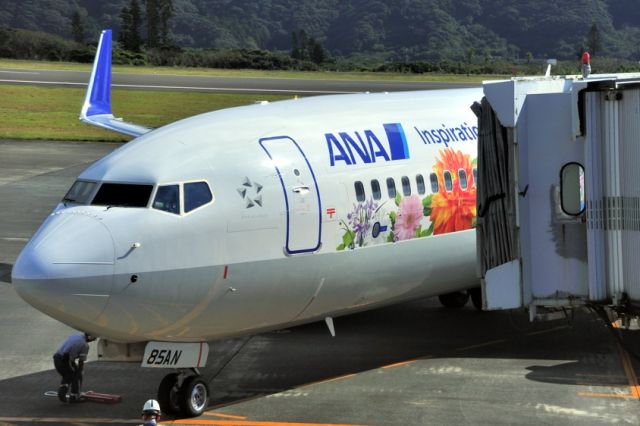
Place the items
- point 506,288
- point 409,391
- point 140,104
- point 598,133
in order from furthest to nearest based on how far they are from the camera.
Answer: point 140,104, point 409,391, point 506,288, point 598,133

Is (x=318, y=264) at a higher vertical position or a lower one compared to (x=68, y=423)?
higher

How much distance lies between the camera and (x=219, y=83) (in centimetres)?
8869

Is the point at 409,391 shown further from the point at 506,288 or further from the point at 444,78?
the point at 444,78

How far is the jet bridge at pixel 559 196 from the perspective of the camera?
47.0ft

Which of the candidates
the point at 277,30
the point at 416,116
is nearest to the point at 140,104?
the point at 416,116

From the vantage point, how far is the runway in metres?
83.1

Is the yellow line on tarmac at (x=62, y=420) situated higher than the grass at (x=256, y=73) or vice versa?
the grass at (x=256, y=73)

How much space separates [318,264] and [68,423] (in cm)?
457

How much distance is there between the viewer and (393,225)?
1967 centimetres

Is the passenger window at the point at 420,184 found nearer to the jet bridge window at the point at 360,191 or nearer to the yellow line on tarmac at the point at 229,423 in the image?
the jet bridge window at the point at 360,191

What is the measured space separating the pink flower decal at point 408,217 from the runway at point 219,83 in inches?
2366

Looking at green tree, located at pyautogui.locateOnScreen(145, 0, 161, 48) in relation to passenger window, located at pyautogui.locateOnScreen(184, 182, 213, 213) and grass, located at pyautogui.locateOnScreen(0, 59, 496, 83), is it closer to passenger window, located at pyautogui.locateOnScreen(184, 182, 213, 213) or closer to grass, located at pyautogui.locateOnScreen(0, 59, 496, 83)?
grass, located at pyautogui.locateOnScreen(0, 59, 496, 83)

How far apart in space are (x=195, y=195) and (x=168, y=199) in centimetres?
43

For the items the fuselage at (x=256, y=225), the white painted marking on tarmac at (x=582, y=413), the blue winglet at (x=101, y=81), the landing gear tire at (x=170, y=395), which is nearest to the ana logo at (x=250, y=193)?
the fuselage at (x=256, y=225)
